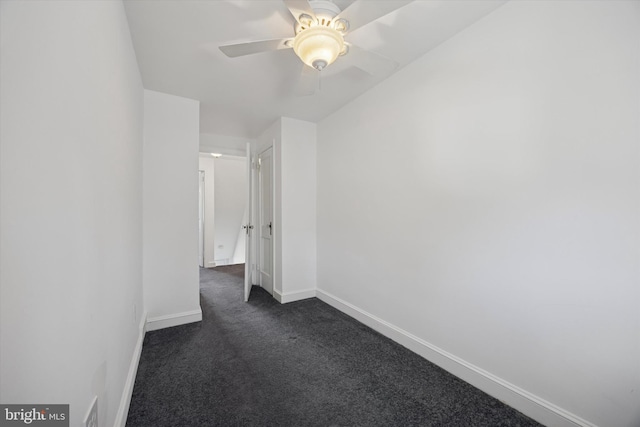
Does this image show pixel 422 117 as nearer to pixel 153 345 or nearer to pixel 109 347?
pixel 109 347

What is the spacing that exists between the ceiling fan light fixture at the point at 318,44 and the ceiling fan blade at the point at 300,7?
77mm

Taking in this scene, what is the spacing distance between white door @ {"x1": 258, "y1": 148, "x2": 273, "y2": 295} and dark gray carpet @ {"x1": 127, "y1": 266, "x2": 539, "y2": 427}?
1144 mm

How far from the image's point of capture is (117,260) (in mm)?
1436

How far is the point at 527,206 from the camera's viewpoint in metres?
1.54

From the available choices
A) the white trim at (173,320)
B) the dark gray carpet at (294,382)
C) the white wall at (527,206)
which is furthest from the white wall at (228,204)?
the white wall at (527,206)

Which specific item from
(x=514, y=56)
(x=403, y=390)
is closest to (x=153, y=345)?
(x=403, y=390)

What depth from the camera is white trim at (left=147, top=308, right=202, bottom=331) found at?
104 inches

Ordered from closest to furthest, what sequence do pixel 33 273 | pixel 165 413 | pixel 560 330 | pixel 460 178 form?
pixel 33 273, pixel 560 330, pixel 165 413, pixel 460 178

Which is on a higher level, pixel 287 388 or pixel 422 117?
pixel 422 117

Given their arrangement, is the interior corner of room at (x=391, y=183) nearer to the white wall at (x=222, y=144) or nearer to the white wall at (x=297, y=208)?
the white wall at (x=297, y=208)

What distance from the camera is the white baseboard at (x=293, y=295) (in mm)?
3385

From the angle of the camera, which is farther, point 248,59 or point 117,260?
point 248,59

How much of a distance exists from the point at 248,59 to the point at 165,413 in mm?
2581

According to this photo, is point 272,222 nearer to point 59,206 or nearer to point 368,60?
point 368,60
